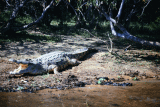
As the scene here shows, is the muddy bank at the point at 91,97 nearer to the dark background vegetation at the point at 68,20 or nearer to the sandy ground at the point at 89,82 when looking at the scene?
the sandy ground at the point at 89,82

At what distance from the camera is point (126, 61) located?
6.90 meters

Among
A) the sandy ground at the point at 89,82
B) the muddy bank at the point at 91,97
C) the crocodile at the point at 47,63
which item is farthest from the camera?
the crocodile at the point at 47,63

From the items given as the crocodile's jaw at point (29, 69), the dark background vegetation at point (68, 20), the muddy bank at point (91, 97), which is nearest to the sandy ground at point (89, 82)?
the muddy bank at point (91, 97)

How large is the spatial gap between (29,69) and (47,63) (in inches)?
29.1

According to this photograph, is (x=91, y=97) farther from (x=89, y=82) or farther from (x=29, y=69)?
(x=29, y=69)

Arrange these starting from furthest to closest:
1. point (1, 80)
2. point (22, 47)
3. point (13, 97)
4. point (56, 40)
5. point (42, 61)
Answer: point (56, 40)
point (22, 47)
point (42, 61)
point (1, 80)
point (13, 97)

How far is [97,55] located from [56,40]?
11.2ft

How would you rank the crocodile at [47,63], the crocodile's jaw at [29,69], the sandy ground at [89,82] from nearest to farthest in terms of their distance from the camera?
the sandy ground at [89,82]
the crocodile's jaw at [29,69]
the crocodile at [47,63]

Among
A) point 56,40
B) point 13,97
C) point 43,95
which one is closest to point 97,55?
point 56,40

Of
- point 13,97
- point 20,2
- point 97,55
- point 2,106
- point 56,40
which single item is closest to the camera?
point 2,106

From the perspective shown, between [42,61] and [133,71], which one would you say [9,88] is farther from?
[133,71]

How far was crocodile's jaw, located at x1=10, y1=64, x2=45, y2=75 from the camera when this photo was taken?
17.1ft

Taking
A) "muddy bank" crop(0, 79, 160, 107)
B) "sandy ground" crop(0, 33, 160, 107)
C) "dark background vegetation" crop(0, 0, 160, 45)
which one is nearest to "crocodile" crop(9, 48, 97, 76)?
"sandy ground" crop(0, 33, 160, 107)

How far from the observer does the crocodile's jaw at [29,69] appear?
205 inches
